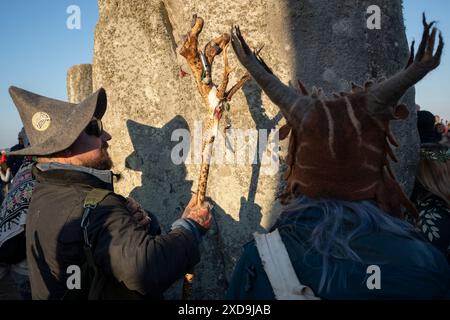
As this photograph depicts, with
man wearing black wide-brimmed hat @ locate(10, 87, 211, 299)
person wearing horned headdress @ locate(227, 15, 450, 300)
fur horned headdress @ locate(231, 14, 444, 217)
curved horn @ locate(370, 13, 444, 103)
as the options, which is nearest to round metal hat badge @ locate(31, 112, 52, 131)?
man wearing black wide-brimmed hat @ locate(10, 87, 211, 299)

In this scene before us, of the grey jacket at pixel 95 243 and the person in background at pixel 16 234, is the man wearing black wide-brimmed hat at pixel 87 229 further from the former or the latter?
the person in background at pixel 16 234

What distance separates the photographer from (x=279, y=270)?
1.26 meters

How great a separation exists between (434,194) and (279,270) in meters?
1.38

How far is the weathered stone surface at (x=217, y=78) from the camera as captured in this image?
2.54 meters

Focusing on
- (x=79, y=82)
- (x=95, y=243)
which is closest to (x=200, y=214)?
(x=95, y=243)

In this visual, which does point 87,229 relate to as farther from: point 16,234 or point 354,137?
point 354,137

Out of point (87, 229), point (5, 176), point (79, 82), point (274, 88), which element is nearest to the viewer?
point (274, 88)

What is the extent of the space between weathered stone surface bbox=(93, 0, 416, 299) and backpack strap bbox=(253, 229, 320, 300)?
1.41m

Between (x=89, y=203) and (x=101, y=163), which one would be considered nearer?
(x=89, y=203)

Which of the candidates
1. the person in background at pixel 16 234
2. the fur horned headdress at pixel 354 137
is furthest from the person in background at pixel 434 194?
the person in background at pixel 16 234

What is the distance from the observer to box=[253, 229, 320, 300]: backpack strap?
3.97ft

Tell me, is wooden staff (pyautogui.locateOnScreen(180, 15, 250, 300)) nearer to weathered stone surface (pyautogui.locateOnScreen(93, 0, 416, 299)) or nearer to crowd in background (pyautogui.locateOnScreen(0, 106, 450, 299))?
weathered stone surface (pyautogui.locateOnScreen(93, 0, 416, 299))
